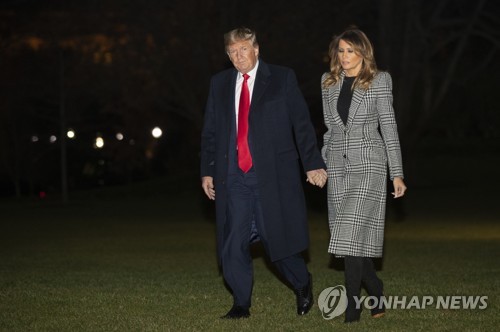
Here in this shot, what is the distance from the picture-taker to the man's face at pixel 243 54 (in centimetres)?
943

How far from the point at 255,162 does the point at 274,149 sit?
0.68 ft

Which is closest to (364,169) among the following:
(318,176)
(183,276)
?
(318,176)

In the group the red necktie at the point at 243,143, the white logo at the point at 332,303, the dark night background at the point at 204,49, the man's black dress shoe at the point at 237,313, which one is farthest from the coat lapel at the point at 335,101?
the dark night background at the point at 204,49

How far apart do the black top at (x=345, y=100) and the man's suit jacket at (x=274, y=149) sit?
1.57 ft

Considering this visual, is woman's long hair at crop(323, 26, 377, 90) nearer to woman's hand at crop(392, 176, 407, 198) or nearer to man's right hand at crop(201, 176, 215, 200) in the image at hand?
woman's hand at crop(392, 176, 407, 198)

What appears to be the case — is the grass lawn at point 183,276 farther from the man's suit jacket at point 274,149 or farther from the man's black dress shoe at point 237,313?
the man's suit jacket at point 274,149

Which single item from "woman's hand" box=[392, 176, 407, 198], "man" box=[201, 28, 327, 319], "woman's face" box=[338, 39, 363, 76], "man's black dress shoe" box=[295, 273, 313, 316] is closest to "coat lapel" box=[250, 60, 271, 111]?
"man" box=[201, 28, 327, 319]

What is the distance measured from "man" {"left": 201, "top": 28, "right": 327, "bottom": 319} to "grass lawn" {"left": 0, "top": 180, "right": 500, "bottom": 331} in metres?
0.56

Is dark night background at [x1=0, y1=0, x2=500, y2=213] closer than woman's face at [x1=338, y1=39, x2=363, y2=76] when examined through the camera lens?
No

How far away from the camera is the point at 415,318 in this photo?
9.33 metres

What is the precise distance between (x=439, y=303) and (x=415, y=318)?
108 cm

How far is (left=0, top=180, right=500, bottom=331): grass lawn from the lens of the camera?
934 cm

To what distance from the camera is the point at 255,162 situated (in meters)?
9.37

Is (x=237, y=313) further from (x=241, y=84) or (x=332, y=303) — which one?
(x=241, y=84)
